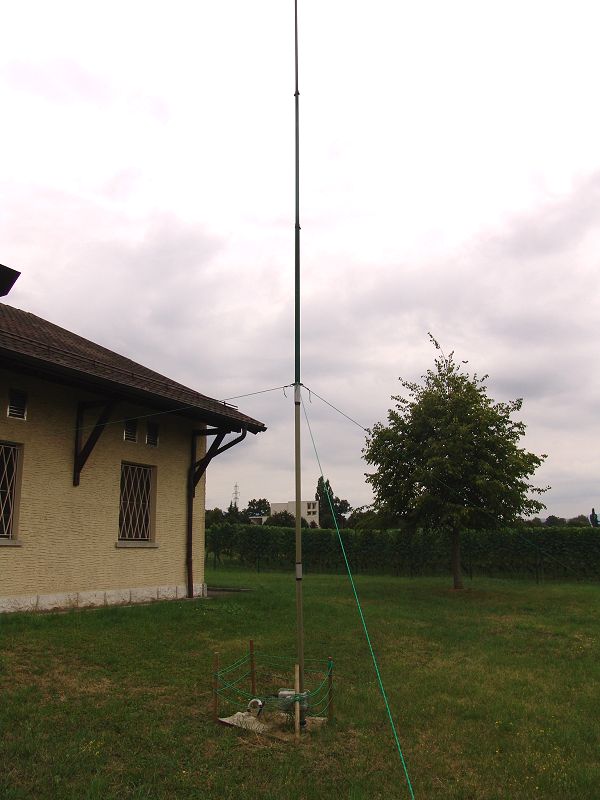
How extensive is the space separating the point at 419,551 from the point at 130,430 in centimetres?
2050

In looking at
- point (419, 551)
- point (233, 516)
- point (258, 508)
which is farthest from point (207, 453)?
point (258, 508)

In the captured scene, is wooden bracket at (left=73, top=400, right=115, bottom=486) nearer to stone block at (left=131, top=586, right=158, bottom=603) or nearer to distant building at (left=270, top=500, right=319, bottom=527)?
stone block at (left=131, top=586, right=158, bottom=603)

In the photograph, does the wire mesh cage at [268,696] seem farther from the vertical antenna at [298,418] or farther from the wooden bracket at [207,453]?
the wooden bracket at [207,453]

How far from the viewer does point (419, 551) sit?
31.2m

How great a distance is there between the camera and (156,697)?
25.0 feet

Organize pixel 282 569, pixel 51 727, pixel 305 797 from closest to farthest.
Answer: pixel 305 797 → pixel 51 727 → pixel 282 569

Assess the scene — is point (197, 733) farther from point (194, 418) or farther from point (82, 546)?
point (194, 418)

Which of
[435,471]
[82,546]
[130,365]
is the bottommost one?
[82,546]

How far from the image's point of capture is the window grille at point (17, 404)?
11.7 m

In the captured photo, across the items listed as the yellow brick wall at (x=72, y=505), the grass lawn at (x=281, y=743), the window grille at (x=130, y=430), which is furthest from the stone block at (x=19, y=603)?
the window grille at (x=130, y=430)

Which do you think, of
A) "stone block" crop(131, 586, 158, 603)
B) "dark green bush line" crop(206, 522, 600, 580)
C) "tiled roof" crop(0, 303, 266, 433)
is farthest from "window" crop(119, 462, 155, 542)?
"dark green bush line" crop(206, 522, 600, 580)

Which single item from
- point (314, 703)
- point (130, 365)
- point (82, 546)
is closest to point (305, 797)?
point (314, 703)

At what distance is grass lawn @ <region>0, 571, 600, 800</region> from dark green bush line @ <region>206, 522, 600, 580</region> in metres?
13.2

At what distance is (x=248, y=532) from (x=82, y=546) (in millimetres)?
23637
